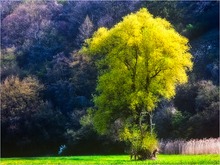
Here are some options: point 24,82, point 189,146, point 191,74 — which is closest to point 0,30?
point 24,82

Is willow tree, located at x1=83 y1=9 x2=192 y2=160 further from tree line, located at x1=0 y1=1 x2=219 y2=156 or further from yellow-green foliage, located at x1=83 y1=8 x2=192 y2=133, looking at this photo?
tree line, located at x1=0 y1=1 x2=219 y2=156

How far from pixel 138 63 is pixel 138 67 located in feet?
0.90

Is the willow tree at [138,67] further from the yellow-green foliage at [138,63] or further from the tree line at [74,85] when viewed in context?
the tree line at [74,85]

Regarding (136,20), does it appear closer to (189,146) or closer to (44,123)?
(189,146)

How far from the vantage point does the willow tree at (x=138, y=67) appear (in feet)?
93.3

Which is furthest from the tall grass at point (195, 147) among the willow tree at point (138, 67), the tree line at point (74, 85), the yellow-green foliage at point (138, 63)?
the yellow-green foliage at point (138, 63)

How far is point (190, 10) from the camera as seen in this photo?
2926 inches

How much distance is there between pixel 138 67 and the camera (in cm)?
2906

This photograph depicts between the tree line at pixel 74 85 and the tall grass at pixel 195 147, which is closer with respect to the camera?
the tall grass at pixel 195 147

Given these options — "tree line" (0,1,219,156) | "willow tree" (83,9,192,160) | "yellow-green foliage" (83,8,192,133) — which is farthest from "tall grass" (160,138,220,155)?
"yellow-green foliage" (83,8,192,133)

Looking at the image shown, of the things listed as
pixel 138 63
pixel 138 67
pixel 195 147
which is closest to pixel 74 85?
pixel 195 147

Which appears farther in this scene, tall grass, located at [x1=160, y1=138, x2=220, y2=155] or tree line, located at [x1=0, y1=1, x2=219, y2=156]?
tree line, located at [x1=0, y1=1, x2=219, y2=156]

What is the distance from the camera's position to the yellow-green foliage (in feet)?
93.3

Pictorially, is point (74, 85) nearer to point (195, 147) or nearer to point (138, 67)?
point (195, 147)
